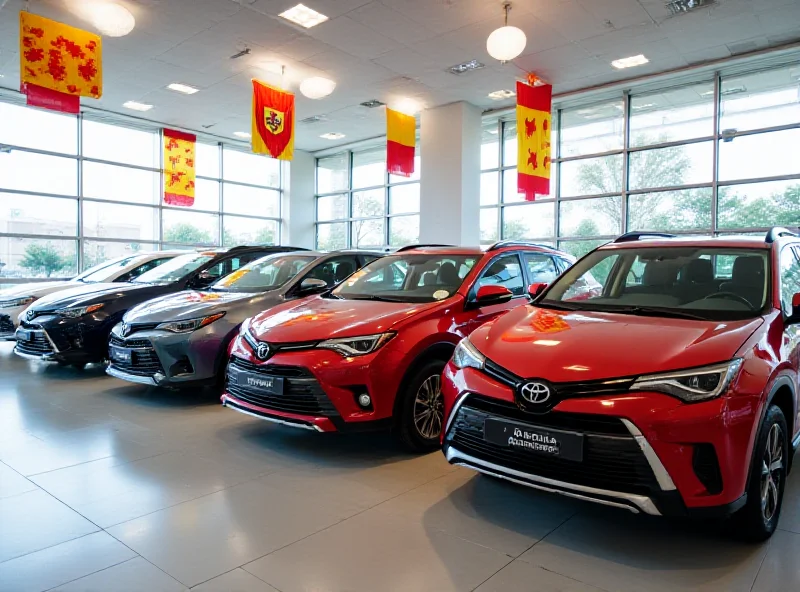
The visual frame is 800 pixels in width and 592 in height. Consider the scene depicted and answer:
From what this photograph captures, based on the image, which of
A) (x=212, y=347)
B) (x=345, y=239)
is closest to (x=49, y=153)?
(x=345, y=239)

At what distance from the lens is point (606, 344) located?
8.10 feet

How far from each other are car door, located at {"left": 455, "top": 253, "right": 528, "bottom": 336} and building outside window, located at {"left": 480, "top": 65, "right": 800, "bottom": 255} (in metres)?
7.51

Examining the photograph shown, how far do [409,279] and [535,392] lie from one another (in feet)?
7.30

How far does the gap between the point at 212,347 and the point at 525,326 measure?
277cm

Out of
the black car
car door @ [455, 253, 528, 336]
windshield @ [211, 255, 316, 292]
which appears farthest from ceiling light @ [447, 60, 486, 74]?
car door @ [455, 253, 528, 336]

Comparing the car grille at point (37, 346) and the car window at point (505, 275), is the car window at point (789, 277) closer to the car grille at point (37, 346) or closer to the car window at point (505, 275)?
the car window at point (505, 275)

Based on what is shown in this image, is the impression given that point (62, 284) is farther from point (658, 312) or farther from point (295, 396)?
point (658, 312)

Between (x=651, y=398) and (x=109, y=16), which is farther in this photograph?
(x=109, y=16)

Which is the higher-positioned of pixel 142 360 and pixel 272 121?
pixel 272 121

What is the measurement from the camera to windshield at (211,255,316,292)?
17.8 feet

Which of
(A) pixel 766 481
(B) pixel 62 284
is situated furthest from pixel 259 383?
(B) pixel 62 284

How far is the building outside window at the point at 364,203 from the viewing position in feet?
49.4

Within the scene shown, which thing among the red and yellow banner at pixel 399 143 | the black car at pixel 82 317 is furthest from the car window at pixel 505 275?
the red and yellow banner at pixel 399 143

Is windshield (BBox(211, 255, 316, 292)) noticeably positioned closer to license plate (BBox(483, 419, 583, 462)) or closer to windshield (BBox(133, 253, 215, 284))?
windshield (BBox(133, 253, 215, 284))
